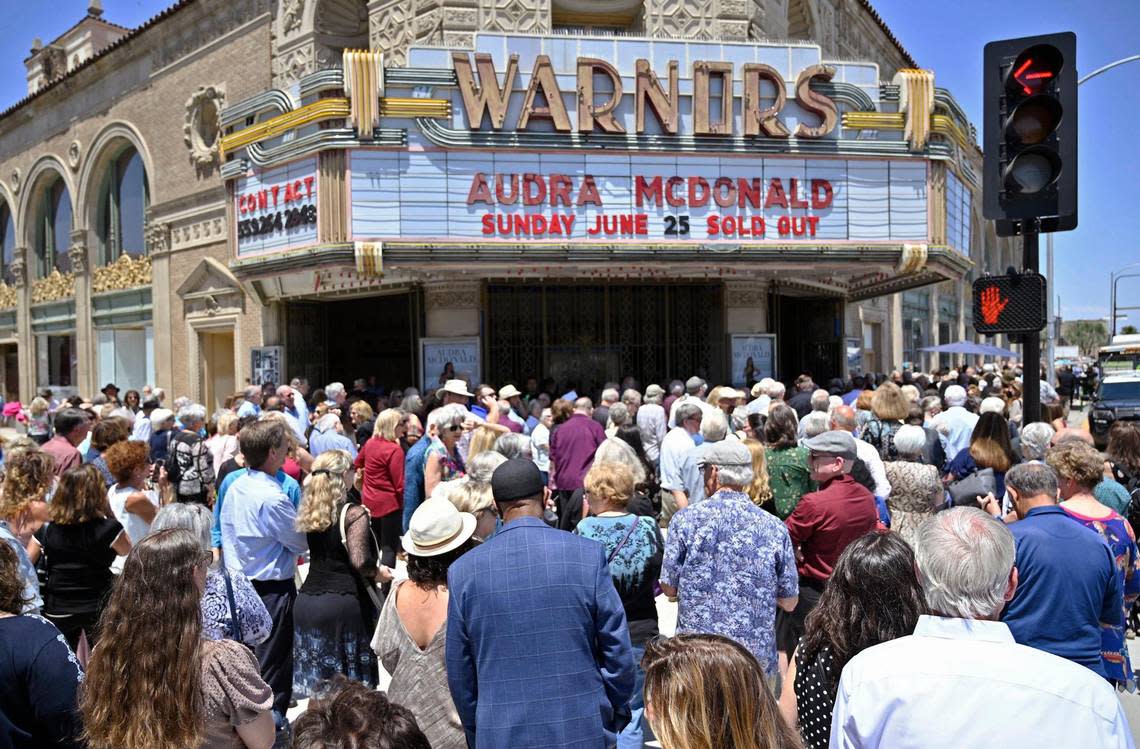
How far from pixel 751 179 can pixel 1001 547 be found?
12.6 meters

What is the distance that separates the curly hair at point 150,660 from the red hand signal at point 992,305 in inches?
197

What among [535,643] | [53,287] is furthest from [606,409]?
[53,287]

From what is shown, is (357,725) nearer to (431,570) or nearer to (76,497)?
(431,570)

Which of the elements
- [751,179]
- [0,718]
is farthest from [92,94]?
[0,718]

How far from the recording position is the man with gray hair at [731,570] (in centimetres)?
414

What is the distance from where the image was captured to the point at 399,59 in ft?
53.8

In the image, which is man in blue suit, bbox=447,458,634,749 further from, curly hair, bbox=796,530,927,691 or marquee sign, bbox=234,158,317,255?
marquee sign, bbox=234,158,317,255

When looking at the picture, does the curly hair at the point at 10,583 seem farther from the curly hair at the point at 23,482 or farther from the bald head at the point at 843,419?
the bald head at the point at 843,419

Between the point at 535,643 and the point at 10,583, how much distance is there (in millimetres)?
1836

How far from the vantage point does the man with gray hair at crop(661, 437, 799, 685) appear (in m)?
4.14

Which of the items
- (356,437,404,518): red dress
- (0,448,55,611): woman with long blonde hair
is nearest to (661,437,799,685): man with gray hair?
(0,448,55,611): woman with long blonde hair

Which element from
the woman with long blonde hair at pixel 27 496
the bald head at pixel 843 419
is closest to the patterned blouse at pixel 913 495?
the bald head at pixel 843 419

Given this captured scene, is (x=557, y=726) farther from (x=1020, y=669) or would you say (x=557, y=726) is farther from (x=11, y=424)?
(x=11, y=424)

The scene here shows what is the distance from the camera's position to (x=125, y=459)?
5.58 metres
